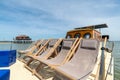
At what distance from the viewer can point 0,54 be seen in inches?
173

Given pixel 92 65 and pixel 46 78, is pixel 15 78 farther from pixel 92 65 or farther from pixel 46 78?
pixel 92 65

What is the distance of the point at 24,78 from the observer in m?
4.35

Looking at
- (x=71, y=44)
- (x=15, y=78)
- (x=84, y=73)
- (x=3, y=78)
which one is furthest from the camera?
(x=71, y=44)

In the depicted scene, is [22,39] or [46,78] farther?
[22,39]

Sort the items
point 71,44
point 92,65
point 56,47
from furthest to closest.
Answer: point 56,47 < point 71,44 < point 92,65

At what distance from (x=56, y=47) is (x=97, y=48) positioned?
7.04 feet

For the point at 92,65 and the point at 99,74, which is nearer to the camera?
the point at 99,74

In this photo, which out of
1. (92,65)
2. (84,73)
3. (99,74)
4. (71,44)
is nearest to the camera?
(99,74)

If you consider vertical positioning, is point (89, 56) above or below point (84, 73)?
above

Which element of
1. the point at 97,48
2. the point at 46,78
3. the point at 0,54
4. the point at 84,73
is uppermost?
the point at 97,48

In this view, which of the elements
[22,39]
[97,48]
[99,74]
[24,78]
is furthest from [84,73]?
[22,39]

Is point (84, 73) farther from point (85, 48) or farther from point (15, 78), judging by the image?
point (15, 78)

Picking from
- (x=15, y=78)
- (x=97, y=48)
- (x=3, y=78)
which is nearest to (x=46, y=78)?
(x=15, y=78)

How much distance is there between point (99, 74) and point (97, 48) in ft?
3.89
